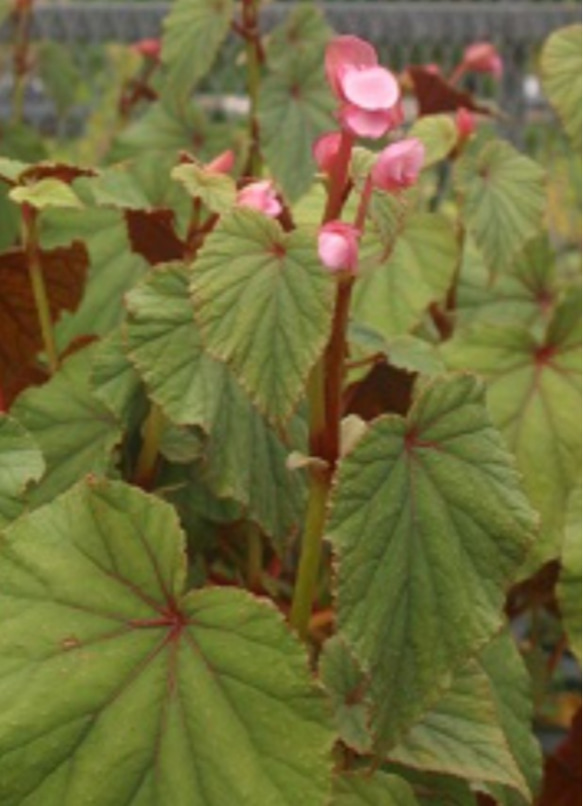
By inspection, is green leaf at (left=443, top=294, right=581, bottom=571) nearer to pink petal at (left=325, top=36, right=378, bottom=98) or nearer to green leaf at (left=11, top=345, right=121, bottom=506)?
green leaf at (left=11, top=345, right=121, bottom=506)

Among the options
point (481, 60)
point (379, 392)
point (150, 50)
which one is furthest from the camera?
point (150, 50)

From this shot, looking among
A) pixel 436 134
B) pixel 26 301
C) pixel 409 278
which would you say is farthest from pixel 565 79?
pixel 26 301

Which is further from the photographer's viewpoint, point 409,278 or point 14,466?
point 409,278

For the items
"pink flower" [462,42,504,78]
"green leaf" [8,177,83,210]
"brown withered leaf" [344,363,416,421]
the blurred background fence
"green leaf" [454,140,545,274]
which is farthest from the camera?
the blurred background fence

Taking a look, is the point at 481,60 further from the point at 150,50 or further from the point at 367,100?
the point at 367,100

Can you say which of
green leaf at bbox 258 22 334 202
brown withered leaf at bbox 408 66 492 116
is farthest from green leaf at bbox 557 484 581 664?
brown withered leaf at bbox 408 66 492 116

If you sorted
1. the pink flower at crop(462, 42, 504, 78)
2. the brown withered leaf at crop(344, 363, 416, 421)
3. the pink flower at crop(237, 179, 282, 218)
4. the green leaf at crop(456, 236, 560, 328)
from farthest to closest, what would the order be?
the pink flower at crop(462, 42, 504, 78)
the green leaf at crop(456, 236, 560, 328)
the brown withered leaf at crop(344, 363, 416, 421)
the pink flower at crop(237, 179, 282, 218)

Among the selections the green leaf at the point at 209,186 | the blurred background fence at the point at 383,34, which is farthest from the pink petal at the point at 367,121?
the blurred background fence at the point at 383,34
